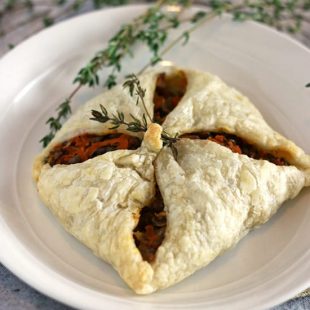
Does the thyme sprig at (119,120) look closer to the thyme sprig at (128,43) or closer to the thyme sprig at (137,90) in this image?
the thyme sprig at (137,90)

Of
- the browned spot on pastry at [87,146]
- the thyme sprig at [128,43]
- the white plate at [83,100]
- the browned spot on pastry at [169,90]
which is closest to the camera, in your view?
the white plate at [83,100]

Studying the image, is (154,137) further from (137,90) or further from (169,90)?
(169,90)

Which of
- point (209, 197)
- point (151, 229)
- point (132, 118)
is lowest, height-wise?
point (151, 229)

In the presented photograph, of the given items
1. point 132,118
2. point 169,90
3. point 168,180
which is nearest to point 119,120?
point 132,118

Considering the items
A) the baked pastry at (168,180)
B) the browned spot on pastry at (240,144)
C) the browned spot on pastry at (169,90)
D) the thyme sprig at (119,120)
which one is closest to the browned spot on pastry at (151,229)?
the baked pastry at (168,180)

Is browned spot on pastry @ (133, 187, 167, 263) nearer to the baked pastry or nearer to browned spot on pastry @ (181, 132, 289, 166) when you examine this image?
the baked pastry

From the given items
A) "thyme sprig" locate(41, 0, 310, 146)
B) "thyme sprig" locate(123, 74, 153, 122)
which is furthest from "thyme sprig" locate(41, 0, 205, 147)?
"thyme sprig" locate(123, 74, 153, 122)
